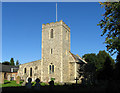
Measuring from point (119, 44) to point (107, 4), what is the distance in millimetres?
4631

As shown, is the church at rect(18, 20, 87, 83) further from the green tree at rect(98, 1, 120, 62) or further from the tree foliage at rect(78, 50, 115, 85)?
the green tree at rect(98, 1, 120, 62)

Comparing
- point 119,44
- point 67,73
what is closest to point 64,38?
point 67,73

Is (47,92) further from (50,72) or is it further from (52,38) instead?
(52,38)

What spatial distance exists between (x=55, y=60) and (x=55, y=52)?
68.4 inches

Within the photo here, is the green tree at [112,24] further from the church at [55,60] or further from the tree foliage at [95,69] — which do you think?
the church at [55,60]

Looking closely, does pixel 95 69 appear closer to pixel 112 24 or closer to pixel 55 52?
pixel 55 52

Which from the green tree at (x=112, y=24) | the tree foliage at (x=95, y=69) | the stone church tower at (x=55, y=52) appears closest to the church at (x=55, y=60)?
the stone church tower at (x=55, y=52)

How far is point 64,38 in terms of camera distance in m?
34.3

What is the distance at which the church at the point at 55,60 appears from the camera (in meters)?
32.0

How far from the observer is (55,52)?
3281cm

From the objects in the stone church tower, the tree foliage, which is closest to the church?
the stone church tower

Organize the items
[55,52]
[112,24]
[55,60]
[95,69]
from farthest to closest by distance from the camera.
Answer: [55,52], [95,69], [55,60], [112,24]

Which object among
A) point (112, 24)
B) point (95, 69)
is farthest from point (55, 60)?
point (112, 24)

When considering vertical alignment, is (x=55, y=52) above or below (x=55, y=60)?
above
